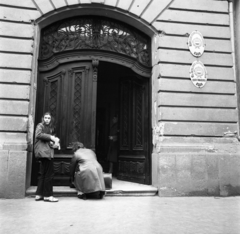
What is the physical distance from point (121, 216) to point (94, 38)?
523cm

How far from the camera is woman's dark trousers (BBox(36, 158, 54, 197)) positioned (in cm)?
600

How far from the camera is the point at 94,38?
7918 millimetres

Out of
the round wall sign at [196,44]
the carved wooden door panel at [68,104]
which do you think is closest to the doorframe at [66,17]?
the carved wooden door panel at [68,104]

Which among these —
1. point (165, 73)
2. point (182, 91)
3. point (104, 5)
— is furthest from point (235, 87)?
point (104, 5)

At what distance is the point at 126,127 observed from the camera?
8750 millimetres

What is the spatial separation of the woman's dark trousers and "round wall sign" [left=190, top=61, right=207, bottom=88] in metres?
4.53

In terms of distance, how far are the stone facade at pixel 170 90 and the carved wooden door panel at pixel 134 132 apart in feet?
1.29

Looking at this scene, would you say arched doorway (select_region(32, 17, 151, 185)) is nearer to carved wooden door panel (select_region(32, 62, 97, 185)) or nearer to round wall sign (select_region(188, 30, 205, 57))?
carved wooden door panel (select_region(32, 62, 97, 185))

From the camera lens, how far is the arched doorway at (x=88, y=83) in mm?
7508

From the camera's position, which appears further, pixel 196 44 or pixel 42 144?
pixel 196 44

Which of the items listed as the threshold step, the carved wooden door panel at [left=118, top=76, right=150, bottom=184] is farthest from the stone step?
the carved wooden door panel at [left=118, top=76, right=150, bottom=184]

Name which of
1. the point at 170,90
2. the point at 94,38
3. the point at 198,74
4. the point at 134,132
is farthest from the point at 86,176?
the point at 198,74

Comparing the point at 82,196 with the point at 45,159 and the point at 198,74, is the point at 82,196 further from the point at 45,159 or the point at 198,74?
the point at 198,74

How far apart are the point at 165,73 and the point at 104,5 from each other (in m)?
2.59
